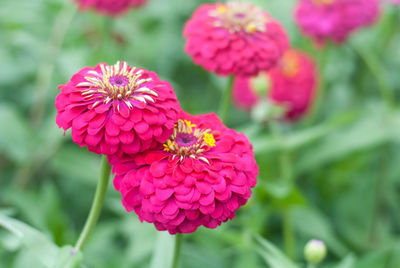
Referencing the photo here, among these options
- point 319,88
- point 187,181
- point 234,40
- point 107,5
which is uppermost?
point 319,88

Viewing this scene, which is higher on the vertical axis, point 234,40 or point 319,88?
point 319,88

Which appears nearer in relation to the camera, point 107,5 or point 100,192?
point 100,192

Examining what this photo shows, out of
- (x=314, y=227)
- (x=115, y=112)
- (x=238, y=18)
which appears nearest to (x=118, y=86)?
(x=115, y=112)

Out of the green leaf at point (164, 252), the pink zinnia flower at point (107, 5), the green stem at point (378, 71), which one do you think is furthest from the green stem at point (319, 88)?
the green leaf at point (164, 252)

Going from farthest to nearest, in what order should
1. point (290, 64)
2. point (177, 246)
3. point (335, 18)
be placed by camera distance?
1. point (290, 64)
2. point (335, 18)
3. point (177, 246)

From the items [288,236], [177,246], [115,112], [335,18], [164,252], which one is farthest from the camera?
[335,18]

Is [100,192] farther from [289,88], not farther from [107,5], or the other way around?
[289,88]
